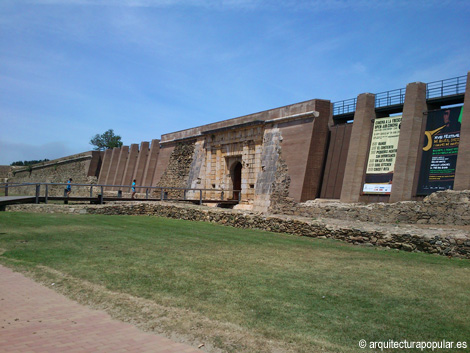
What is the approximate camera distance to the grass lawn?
13.0ft

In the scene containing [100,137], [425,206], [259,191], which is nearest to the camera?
[425,206]

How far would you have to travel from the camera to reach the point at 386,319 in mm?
4328

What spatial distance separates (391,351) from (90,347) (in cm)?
268

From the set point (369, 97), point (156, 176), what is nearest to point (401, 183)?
point (369, 97)

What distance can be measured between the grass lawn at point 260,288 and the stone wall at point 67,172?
3370cm

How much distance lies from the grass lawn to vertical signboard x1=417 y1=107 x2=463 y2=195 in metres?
6.01

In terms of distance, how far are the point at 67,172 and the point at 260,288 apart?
4456cm

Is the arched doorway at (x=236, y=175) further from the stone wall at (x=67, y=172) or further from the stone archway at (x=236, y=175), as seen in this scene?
the stone wall at (x=67, y=172)

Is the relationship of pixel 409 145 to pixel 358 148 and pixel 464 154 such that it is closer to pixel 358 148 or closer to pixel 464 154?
pixel 464 154

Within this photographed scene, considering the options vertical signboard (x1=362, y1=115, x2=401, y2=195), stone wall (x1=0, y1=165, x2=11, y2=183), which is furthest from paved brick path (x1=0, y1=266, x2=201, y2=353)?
stone wall (x1=0, y1=165, x2=11, y2=183)

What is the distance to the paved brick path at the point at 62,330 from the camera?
355 cm

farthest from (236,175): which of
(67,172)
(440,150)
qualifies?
(67,172)

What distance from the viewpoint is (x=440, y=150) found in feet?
45.7

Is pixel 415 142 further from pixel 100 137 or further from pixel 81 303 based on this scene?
pixel 100 137
